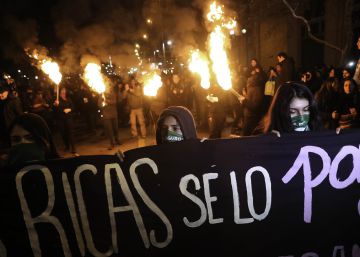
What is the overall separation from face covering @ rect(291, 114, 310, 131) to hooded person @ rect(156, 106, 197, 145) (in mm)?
1001

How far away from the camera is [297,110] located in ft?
11.2

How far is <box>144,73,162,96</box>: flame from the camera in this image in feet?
32.2

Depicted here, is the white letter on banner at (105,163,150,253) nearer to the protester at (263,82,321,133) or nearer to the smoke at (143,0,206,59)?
the protester at (263,82,321,133)

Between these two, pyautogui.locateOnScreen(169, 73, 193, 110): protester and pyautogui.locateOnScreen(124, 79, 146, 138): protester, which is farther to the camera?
pyautogui.locateOnScreen(169, 73, 193, 110): protester

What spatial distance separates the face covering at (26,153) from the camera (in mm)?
3037

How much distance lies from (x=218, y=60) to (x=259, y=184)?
7.04 meters

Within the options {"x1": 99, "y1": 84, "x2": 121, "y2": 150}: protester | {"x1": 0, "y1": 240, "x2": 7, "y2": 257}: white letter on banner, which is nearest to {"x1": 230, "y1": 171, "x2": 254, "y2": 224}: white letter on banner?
{"x1": 0, "y1": 240, "x2": 7, "y2": 257}: white letter on banner

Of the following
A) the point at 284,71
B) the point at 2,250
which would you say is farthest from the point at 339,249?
the point at 284,71

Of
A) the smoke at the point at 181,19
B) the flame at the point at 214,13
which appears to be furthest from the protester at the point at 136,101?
A: the smoke at the point at 181,19

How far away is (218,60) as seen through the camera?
364 inches

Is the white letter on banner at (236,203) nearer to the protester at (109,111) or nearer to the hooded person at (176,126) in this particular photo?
the hooded person at (176,126)

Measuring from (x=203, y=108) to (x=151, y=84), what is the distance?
206 centimetres

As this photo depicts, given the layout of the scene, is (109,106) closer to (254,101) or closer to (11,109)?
(11,109)

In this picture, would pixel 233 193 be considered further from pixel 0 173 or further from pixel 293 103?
pixel 0 173
